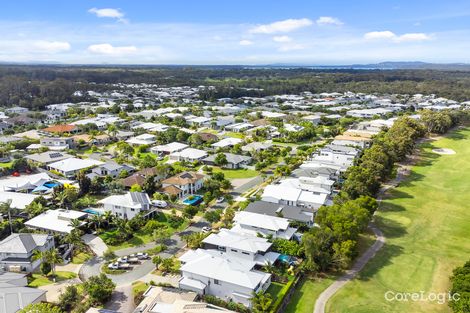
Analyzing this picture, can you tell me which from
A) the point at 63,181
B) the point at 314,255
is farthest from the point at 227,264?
the point at 63,181

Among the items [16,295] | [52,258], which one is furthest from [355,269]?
[16,295]

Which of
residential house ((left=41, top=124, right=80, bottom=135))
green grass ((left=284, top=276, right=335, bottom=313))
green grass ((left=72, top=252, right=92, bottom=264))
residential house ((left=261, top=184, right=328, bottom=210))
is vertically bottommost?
green grass ((left=284, top=276, right=335, bottom=313))

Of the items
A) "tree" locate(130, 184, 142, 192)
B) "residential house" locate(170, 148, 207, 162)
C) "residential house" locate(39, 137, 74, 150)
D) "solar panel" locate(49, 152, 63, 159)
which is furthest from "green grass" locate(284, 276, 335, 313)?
"residential house" locate(39, 137, 74, 150)

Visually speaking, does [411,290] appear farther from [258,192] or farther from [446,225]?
[258,192]

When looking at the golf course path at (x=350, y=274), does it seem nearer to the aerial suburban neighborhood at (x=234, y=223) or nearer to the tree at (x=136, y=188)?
the aerial suburban neighborhood at (x=234, y=223)

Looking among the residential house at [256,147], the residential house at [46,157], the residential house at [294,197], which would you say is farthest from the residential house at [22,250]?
the residential house at [256,147]

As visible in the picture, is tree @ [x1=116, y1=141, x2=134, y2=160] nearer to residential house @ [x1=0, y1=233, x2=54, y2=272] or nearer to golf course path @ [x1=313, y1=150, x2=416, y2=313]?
residential house @ [x1=0, y1=233, x2=54, y2=272]
